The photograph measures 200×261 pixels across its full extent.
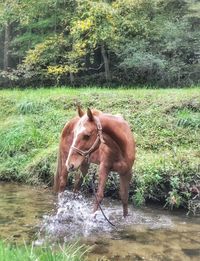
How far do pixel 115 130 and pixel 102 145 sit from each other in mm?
386

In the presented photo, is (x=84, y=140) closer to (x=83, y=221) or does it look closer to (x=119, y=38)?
(x=83, y=221)

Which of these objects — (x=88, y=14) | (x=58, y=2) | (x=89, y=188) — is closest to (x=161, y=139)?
(x=89, y=188)

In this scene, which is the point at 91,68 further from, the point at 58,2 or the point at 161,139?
the point at 161,139

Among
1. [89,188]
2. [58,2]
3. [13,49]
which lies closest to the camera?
[89,188]

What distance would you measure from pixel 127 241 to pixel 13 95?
9015mm

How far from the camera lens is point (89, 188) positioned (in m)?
8.61

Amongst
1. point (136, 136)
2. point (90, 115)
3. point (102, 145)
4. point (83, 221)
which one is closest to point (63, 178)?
point (83, 221)

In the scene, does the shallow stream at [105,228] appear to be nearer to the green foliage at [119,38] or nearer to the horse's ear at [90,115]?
the horse's ear at [90,115]

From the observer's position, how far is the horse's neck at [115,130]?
602cm

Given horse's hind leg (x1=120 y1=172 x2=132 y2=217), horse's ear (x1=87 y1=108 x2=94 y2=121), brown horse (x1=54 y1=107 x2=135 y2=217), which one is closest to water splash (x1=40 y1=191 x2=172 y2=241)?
brown horse (x1=54 y1=107 x2=135 y2=217)

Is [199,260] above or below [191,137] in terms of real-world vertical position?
below

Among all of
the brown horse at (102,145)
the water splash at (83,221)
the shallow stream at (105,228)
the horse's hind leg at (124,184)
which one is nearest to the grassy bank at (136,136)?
the shallow stream at (105,228)

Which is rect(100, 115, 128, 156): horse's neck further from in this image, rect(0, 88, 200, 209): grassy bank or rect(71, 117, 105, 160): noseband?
rect(0, 88, 200, 209): grassy bank

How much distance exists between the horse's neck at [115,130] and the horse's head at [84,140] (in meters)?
0.32
